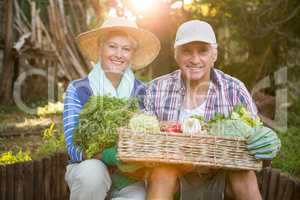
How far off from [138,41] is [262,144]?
167 centimetres

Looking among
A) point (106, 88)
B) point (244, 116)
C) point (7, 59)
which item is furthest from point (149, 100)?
point (7, 59)

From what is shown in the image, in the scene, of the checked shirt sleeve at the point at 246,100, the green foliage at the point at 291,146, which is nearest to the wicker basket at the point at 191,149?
the checked shirt sleeve at the point at 246,100

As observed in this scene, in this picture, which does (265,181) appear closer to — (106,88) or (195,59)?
(195,59)

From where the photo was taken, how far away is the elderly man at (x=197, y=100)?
3.29m

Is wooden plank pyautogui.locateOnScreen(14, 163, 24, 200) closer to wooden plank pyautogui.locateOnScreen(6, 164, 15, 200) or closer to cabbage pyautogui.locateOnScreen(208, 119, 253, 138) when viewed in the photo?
wooden plank pyautogui.locateOnScreen(6, 164, 15, 200)

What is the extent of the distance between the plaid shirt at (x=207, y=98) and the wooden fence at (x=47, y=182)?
91cm

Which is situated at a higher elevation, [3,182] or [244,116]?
[244,116]

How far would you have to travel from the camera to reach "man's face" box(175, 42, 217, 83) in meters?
3.71

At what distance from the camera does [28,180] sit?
14.6ft

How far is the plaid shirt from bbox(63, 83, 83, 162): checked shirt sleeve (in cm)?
55

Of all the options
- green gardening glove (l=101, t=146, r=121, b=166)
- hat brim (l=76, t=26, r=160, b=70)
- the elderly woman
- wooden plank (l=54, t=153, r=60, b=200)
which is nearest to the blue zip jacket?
the elderly woman

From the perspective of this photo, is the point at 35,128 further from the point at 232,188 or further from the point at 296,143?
the point at 232,188

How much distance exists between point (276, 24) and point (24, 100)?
6.01 meters

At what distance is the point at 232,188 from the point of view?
339cm
